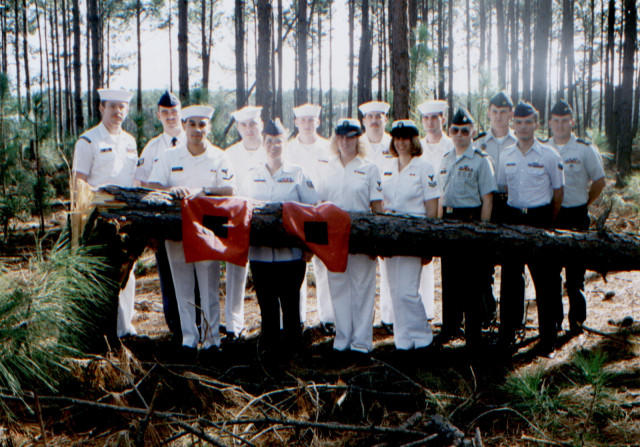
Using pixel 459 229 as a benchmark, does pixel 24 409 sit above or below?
below

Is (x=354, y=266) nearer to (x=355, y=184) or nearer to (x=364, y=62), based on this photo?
(x=355, y=184)

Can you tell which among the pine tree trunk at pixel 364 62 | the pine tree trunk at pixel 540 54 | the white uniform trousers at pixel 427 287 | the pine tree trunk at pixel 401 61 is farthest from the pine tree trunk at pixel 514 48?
the white uniform trousers at pixel 427 287

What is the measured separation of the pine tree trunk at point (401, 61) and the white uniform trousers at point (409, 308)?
3.55m

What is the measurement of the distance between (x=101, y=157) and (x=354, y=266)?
252 cm

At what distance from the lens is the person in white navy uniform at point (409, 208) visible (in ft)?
14.2

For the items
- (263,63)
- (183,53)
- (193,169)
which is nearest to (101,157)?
(193,169)

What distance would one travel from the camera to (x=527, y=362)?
13.5ft

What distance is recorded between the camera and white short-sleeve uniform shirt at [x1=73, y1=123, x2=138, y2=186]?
500 centimetres

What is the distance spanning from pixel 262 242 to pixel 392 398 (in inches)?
62.3

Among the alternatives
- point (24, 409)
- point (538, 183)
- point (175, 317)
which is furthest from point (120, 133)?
point (538, 183)

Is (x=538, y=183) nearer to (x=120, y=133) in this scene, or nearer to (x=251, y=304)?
(x=251, y=304)

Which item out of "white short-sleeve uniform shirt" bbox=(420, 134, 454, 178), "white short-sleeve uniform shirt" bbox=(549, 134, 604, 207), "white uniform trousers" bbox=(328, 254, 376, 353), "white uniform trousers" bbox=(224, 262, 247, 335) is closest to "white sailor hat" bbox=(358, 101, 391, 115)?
"white short-sleeve uniform shirt" bbox=(420, 134, 454, 178)

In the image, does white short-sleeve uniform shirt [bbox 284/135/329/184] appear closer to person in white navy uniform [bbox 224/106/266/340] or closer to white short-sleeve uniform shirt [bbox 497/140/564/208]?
person in white navy uniform [bbox 224/106/266/340]

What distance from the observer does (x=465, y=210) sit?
4500 millimetres
